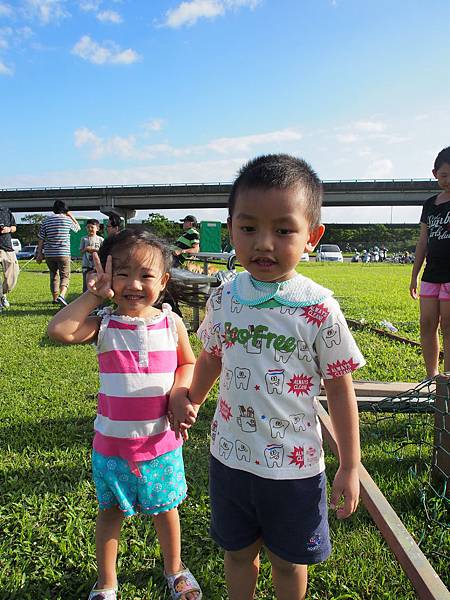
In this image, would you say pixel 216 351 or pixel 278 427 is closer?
pixel 278 427

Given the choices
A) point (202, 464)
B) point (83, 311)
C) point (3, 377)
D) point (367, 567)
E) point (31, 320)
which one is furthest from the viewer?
point (31, 320)

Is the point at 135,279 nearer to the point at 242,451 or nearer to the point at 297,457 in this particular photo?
the point at 242,451

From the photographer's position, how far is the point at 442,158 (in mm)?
3326

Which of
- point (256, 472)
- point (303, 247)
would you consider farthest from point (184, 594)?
point (303, 247)

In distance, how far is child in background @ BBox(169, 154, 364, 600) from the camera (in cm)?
138

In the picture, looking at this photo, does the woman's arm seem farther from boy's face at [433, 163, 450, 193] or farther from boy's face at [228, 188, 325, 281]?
boy's face at [228, 188, 325, 281]

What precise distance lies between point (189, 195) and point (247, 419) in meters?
47.5

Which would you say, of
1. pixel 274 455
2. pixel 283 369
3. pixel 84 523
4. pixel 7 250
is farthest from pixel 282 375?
pixel 7 250

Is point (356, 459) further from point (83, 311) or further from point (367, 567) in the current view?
point (83, 311)

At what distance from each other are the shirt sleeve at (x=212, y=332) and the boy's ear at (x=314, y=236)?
0.37m

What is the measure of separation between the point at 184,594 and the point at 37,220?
70.7m

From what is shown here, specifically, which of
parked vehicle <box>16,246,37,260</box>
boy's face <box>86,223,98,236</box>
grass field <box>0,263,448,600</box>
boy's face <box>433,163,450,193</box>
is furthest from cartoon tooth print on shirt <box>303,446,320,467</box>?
parked vehicle <box>16,246,37,260</box>

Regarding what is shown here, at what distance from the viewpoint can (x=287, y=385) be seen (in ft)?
4.69

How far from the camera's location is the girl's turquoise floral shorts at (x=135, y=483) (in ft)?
5.74
